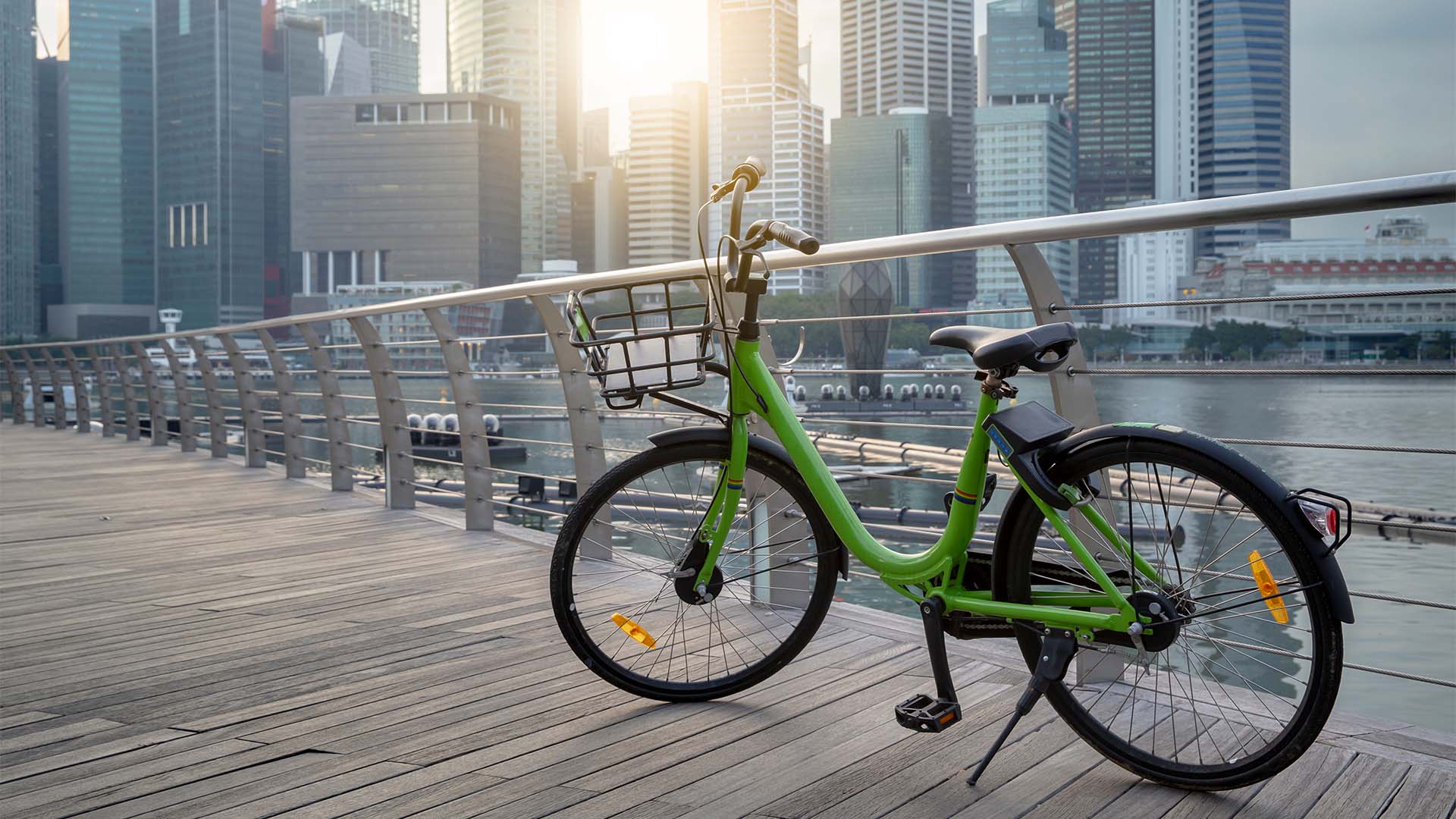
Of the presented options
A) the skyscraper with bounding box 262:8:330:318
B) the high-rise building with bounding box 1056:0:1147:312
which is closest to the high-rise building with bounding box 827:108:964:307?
the high-rise building with bounding box 1056:0:1147:312

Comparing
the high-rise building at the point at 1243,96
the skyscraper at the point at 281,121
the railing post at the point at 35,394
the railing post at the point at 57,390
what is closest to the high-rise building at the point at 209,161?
the skyscraper at the point at 281,121

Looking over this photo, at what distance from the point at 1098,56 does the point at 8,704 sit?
14512 cm

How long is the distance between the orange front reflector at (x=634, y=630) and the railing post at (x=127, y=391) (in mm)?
7644

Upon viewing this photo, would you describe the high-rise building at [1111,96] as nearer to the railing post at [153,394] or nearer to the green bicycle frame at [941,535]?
the railing post at [153,394]

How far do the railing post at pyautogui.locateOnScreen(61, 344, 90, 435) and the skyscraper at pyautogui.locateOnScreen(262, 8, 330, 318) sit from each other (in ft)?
382

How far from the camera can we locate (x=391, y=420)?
5.09 metres

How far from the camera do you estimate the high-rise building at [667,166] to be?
340 feet

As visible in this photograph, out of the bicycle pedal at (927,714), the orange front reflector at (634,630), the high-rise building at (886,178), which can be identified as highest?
the high-rise building at (886,178)

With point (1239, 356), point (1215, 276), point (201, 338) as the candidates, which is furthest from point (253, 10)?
point (201, 338)

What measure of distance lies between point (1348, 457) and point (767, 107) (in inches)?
2683

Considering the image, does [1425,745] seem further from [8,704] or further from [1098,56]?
[1098,56]

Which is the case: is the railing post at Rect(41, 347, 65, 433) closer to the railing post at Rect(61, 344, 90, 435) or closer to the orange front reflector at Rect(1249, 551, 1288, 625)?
the railing post at Rect(61, 344, 90, 435)

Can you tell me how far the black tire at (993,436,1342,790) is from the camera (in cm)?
168

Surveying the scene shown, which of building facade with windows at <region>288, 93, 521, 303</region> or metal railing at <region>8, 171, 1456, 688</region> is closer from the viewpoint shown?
metal railing at <region>8, 171, 1456, 688</region>
